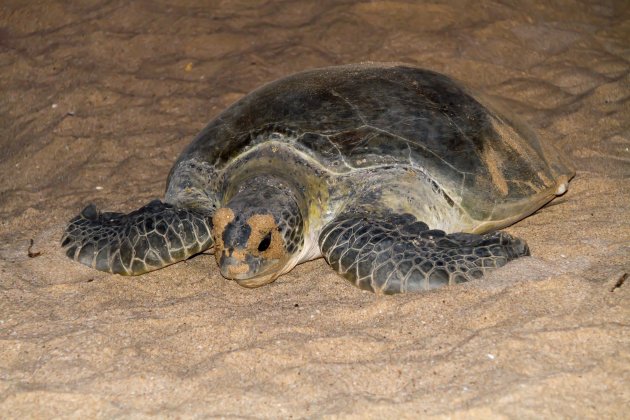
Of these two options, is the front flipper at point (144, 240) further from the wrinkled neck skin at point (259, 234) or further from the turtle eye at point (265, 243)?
the turtle eye at point (265, 243)

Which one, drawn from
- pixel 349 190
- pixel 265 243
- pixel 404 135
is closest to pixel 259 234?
pixel 265 243

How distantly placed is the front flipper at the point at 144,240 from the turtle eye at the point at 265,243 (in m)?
0.50

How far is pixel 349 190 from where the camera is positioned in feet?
12.3

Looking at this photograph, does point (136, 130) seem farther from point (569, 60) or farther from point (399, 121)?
point (569, 60)

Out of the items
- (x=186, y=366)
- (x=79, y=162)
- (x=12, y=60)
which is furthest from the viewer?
(x=12, y=60)

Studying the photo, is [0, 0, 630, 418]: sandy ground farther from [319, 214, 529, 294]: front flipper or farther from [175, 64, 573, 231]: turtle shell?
[175, 64, 573, 231]: turtle shell

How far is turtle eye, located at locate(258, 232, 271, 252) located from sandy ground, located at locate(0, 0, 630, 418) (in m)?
0.28

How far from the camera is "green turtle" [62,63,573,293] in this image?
10.8 ft

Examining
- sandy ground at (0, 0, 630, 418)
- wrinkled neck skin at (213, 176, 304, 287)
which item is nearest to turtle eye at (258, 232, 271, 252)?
wrinkled neck skin at (213, 176, 304, 287)

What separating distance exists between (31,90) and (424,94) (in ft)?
12.6

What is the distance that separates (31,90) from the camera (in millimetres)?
5984

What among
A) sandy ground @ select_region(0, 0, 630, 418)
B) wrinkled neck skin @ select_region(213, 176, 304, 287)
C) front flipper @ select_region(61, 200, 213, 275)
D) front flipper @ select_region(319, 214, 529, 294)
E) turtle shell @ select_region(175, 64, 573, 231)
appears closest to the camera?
sandy ground @ select_region(0, 0, 630, 418)

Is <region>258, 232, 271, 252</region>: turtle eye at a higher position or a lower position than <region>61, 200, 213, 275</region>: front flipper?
higher

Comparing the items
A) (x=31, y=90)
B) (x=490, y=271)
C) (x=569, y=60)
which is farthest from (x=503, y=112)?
(x=31, y=90)
